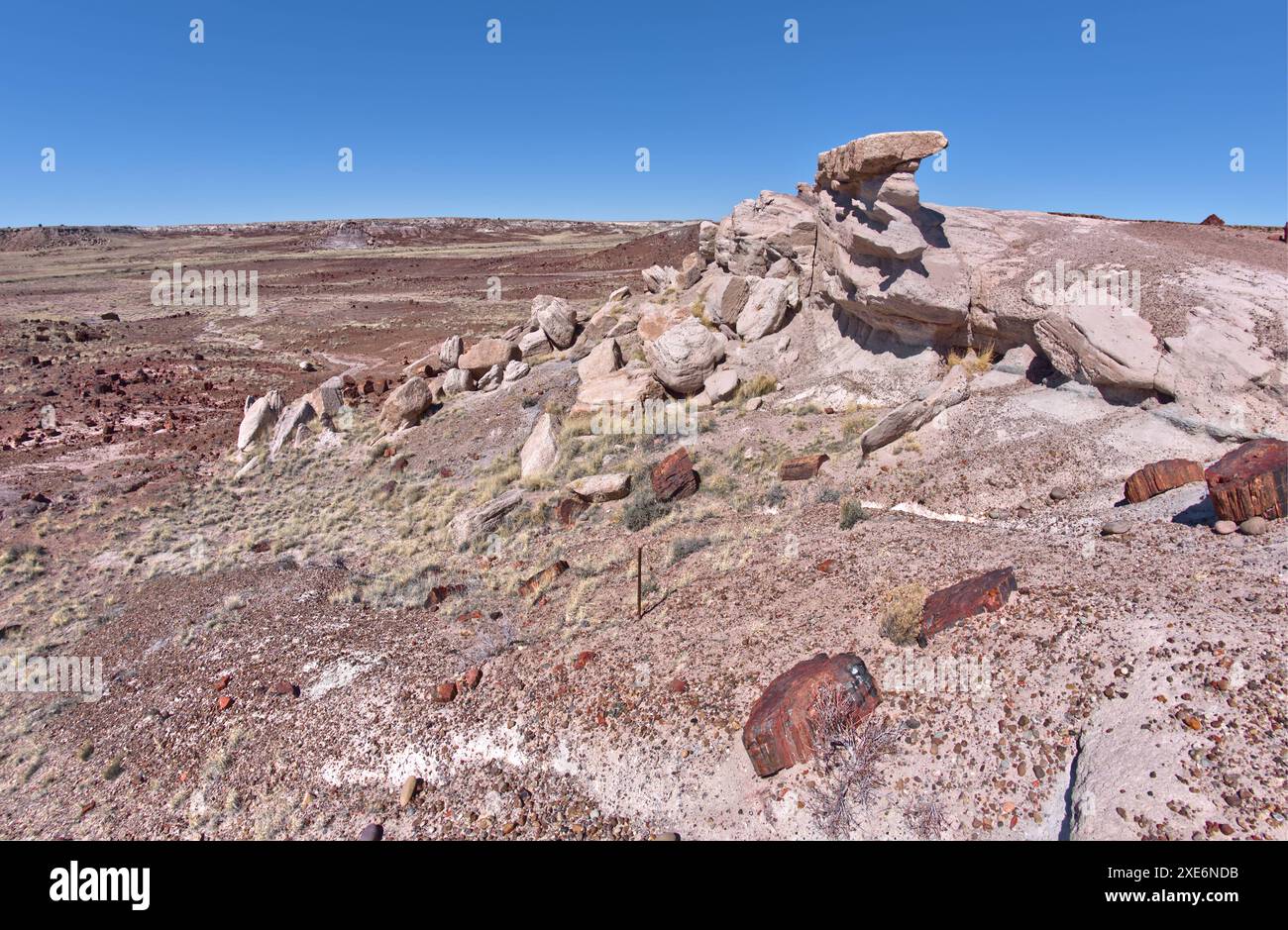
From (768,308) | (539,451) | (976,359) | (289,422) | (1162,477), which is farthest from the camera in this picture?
(289,422)

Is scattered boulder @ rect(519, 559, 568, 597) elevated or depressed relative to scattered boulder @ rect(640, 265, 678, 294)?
depressed

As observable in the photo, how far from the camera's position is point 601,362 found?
1784 cm

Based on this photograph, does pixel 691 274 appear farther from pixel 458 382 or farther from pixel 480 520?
pixel 480 520

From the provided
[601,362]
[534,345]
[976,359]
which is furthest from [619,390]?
[976,359]

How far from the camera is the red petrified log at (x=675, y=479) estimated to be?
38.5ft

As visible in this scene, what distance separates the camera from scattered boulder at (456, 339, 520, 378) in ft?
64.9

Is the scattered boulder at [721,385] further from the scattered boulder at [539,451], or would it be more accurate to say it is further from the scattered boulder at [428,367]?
the scattered boulder at [428,367]

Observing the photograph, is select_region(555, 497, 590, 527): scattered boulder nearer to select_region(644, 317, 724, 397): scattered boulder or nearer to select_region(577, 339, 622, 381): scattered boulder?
select_region(644, 317, 724, 397): scattered boulder

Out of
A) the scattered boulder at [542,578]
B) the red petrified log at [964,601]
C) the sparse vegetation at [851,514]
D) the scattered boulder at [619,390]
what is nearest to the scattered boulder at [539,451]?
the scattered boulder at [619,390]

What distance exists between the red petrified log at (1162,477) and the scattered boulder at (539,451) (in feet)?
33.2

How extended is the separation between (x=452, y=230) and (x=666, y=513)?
13365cm

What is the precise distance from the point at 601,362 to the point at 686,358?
2790mm

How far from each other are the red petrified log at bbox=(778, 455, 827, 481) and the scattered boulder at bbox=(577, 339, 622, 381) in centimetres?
729

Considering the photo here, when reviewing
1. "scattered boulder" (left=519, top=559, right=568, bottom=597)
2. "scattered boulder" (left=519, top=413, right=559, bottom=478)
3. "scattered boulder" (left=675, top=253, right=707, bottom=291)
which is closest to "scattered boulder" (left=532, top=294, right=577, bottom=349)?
"scattered boulder" (left=675, top=253, right=707, bottom=291)
